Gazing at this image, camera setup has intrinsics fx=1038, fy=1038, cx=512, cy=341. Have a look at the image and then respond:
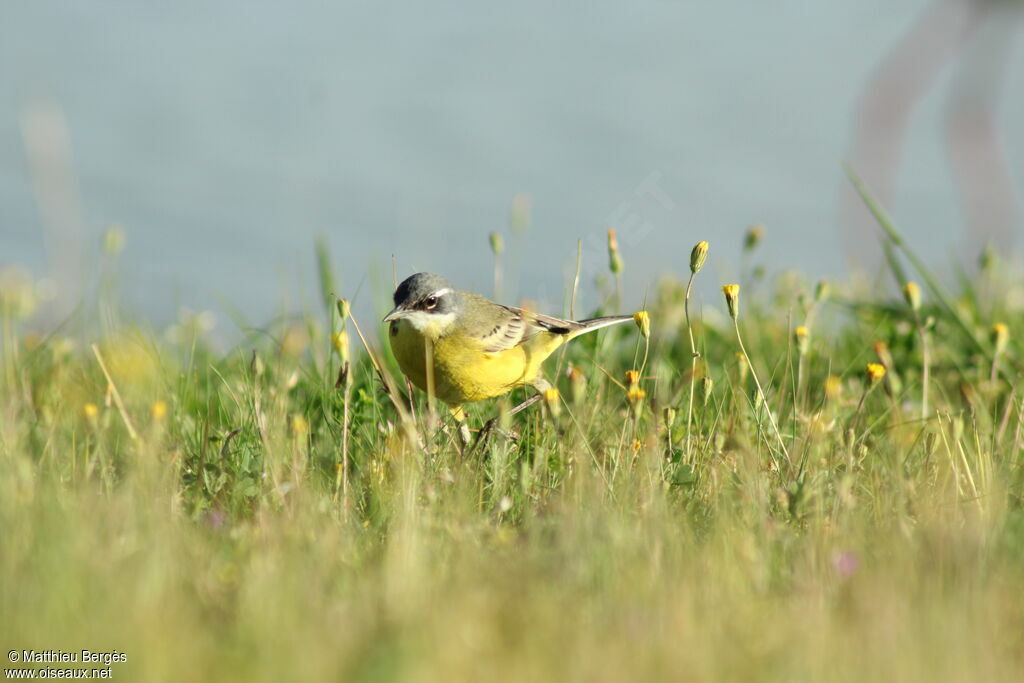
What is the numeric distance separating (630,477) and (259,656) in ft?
6.72

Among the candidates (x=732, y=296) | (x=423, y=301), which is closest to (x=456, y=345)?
(x=423, y=301)

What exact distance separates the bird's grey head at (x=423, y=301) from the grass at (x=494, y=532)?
46 cm

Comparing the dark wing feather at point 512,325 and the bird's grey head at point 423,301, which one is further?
the dark wing feather at point 512,325

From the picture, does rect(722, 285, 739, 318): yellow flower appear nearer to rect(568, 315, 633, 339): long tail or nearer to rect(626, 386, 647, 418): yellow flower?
rect(626, 386, 647, 418): yellow flower

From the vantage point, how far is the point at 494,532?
3729 mm

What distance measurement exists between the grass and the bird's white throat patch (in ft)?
1.40

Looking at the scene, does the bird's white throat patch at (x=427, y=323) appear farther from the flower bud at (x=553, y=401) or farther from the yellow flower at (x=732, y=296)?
the yellow flower at (x=732, y=296)

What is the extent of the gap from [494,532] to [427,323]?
5.12 feet

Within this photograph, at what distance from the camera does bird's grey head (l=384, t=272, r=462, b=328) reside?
503 cm

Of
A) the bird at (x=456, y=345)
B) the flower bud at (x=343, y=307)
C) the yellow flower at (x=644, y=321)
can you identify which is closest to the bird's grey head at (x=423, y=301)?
the bird at (x=456, y=345)

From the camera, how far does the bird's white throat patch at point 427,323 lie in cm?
502

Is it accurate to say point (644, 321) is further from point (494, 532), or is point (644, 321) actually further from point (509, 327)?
point (494, 532)

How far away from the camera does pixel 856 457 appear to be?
4754 millimetres

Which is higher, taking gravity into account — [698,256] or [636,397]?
[698,256]
